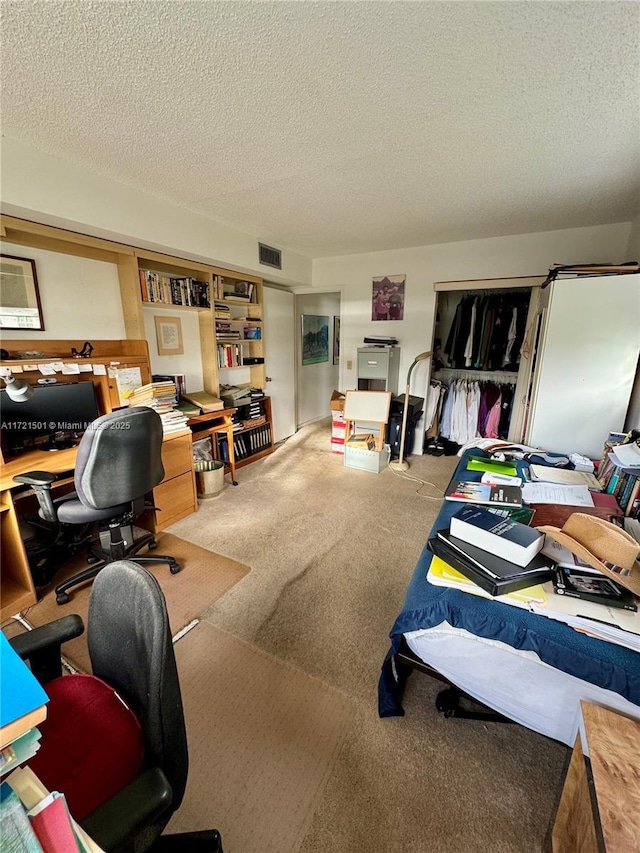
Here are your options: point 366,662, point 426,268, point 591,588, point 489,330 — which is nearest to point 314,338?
point 426,268

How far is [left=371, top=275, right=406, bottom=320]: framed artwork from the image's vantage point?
4062 mm

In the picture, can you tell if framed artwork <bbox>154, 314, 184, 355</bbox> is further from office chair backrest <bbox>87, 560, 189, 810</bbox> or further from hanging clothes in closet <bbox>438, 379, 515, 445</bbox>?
hanging clothes in closet <bbox>438, 379, 515, 445</bbox>

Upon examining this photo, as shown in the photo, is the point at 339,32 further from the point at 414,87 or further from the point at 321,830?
the point at 321,830

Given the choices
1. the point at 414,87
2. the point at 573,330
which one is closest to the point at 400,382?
the point at 573,330

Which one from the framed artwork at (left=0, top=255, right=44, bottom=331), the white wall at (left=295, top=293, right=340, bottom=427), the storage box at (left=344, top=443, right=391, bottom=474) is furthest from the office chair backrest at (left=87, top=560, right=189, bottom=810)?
the white wall at (left=295, top=293, right=340, bottom=427)

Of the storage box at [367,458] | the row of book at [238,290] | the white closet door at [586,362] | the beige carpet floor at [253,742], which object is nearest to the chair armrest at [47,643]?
the beige carpet floor at [253,742]

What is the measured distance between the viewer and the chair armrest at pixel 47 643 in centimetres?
90

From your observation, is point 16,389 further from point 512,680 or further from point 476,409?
point 476,409

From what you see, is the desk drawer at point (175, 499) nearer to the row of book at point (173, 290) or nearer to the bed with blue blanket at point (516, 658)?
the row of book at point (173, 290)

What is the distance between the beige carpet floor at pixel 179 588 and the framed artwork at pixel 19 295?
5.19 ft

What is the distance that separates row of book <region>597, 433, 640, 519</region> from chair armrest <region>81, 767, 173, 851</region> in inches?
70.1

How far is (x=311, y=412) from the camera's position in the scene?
5594mm

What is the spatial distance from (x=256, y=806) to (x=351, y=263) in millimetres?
4608

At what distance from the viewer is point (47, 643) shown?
0.91 m
